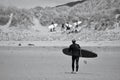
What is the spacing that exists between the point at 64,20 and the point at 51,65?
1026mm

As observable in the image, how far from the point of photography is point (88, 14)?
19.6 feet

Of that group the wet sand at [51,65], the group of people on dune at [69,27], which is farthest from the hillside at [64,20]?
the wet sand at [51,65]

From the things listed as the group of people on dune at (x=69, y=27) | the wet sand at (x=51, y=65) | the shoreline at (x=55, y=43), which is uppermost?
the group of people on dune at (x=69, y=27)

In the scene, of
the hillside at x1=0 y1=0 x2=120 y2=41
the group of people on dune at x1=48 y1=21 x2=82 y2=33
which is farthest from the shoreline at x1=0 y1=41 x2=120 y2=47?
the group of people on dune at x1=48 y1=21 x2=82 y2=33

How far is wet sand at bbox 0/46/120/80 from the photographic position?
14.4 feet

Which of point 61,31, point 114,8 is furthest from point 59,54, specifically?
point 114,8

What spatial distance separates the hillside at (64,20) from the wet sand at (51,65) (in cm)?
28

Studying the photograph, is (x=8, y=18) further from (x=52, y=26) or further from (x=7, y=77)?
(x=7, y=77)

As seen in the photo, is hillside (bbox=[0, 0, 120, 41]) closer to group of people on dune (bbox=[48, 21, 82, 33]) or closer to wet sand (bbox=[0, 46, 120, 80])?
group of people on dune (bbox=[48, 21, 82, 33])

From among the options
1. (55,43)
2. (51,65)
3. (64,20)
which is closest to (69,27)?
(64,20)

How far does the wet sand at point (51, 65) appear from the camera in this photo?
14.4ft

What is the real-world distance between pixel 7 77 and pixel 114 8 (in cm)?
256

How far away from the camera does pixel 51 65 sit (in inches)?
222

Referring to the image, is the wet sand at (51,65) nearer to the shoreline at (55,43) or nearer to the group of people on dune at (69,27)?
the shoreline at (55,43)
